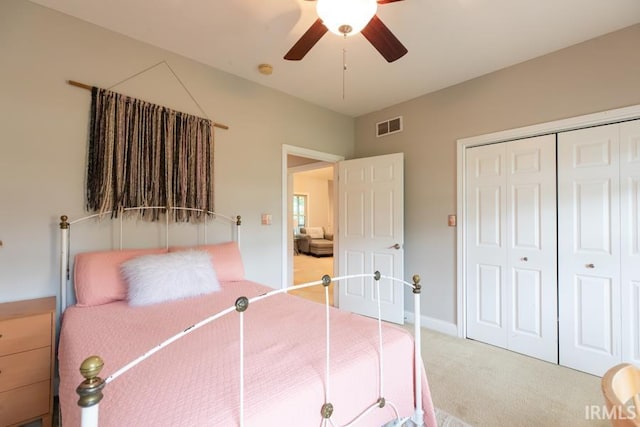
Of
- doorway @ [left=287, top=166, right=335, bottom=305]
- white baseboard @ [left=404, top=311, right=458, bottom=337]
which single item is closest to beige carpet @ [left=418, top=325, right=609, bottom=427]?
white baseboard @ [left=404, top=311, right=458, bottom=337]

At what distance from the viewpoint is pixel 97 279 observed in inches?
73.9

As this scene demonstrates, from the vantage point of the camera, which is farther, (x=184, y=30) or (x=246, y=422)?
(x=184, y=30)

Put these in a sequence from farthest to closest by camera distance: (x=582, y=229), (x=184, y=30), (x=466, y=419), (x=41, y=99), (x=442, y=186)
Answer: (x=442, y=186) → (x=582, y=229) → (x=184, y=30) → (x=41, y=99) → (x=466, y=419)

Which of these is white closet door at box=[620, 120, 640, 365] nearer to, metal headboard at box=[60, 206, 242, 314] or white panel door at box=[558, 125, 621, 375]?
white panel door at box=[558, 125, 621, 375]

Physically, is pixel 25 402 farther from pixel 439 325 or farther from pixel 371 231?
pixel 439 325


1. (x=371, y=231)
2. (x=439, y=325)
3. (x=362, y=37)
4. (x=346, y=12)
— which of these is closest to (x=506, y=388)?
(x=439, y=325)

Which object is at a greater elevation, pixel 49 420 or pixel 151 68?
pixel 151 68

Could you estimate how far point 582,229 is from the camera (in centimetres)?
242

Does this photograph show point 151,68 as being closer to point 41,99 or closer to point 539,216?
point 41,99

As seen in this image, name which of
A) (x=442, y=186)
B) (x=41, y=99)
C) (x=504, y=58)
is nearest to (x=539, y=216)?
(x=442, y=186)

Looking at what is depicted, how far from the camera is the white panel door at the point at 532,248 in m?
2.56

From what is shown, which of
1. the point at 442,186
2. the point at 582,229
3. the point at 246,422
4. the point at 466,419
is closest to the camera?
the point at 246,422

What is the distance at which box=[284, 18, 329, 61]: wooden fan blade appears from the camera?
1681mm

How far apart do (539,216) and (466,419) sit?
182 cm
